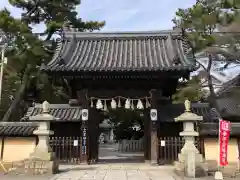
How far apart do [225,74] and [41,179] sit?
69.0 ft

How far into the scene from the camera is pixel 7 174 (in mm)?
11883

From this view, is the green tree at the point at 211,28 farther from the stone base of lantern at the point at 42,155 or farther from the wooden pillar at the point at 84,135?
the stone base of lantern at the point at 42,155

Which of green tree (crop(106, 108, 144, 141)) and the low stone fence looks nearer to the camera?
green tree (crop(106, 108, 144, 141))

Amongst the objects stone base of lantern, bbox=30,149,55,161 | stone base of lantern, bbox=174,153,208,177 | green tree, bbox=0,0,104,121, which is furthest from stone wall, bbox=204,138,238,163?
green tree, bbox=0,0,104,121

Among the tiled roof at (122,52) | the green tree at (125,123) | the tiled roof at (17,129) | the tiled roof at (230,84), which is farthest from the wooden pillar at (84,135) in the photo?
the green tree at (125,123)

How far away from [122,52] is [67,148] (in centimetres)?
643

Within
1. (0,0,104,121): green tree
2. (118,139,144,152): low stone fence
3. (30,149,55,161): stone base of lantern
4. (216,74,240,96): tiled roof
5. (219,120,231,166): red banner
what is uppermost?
(0,0,104,121): green tree

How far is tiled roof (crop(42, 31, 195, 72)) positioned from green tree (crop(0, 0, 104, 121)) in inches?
297

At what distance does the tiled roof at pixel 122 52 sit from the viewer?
578 inches

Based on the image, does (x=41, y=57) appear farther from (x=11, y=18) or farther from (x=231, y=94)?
(x=231, y=94)

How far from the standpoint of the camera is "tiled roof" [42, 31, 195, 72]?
1467 cm

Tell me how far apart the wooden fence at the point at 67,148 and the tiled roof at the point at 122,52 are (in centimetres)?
411

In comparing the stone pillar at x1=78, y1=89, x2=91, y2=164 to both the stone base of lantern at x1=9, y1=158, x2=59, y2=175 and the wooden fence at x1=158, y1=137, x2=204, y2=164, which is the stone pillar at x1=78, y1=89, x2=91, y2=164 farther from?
the wooden fence at x1=158, y1=137, x2=204, y2=164

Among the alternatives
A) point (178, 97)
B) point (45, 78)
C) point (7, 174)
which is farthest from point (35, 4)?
point (7, 174)
